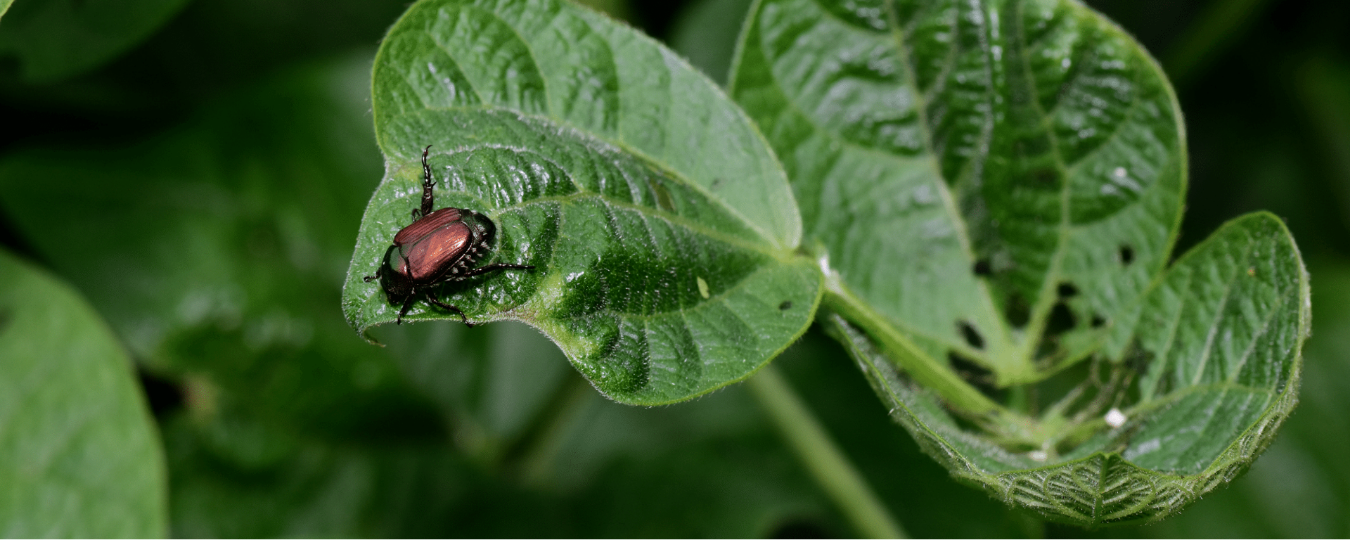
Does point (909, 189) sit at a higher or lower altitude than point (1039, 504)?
higher

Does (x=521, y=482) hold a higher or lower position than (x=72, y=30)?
lower

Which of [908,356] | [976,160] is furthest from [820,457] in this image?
[976,160]

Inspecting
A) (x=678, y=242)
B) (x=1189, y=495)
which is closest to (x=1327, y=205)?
(x=1189, y=495)

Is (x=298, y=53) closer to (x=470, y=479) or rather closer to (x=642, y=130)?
(x=470, y=479)

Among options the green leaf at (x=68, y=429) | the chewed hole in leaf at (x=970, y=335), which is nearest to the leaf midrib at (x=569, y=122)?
the chewed hole in leaf at (x=970, y=335)

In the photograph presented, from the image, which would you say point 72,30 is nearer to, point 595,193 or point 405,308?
point 405,308

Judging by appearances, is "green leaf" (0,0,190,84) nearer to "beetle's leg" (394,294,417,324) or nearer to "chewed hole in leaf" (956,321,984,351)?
"beetle's leg" (394,294,417,324)
